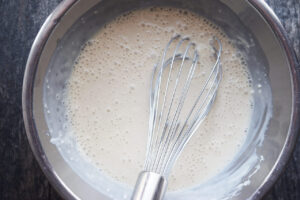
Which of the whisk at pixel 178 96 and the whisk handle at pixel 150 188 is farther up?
the whisk at pixel 178 96

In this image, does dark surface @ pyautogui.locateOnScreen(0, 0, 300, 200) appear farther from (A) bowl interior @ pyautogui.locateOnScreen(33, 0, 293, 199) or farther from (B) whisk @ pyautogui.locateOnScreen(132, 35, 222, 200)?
(B) whisk @ pyautogui.locateOnScreen(132, 35, 222, 200)

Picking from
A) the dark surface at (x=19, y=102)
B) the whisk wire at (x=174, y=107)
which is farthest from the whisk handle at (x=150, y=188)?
the dark surface at (x=19, y=102)

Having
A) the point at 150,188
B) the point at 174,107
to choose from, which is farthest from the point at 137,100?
the point at 150,188

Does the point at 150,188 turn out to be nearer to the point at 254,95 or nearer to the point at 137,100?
the point at 137,100

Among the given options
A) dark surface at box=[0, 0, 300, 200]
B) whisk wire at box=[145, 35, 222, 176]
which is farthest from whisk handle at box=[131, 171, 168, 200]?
dark surface at box=[0, 0, 300, 200]

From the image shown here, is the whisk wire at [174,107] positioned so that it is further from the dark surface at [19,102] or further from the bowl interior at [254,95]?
the dark surface at [19,102]
